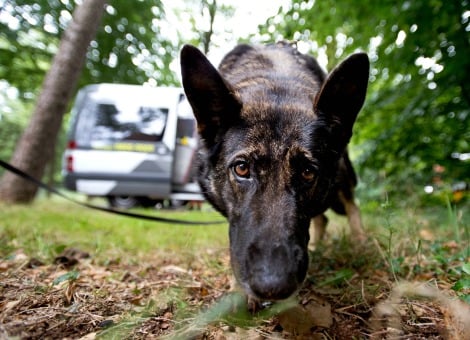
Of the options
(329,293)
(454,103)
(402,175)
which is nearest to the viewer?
(329,293)

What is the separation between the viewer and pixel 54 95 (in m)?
6.66

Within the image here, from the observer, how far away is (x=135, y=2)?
9898 millimetres

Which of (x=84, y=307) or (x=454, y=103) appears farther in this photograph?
(x=454, y=103)

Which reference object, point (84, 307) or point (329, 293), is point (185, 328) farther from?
point (329, 293)

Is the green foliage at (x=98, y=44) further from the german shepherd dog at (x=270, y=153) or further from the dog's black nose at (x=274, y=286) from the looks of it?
the dog's black nose at (x=274, y=286)

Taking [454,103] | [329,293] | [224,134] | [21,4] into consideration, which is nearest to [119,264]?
[224,134]

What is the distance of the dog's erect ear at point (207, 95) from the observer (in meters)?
2.22

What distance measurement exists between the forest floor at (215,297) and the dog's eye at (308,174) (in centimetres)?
60

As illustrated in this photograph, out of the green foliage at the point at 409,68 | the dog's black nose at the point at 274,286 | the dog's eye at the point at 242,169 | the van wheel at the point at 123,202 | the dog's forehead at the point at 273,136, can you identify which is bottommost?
the van wheel at the point at 123,202

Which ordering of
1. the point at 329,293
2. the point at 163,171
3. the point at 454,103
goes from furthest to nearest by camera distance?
the point at 163,171 → the point at 454,103 → the point at 329,293

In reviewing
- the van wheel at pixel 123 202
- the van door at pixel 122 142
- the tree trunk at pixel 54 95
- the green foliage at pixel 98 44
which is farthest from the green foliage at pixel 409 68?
the van wheel at pixel 123 202

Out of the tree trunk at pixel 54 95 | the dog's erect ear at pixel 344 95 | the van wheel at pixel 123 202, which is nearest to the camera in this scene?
the dog's erect ear at pixel 344 95

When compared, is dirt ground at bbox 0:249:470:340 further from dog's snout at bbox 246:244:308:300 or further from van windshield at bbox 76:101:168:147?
van windshield at bbox 76:101:168:147

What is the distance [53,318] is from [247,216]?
3.32ft
